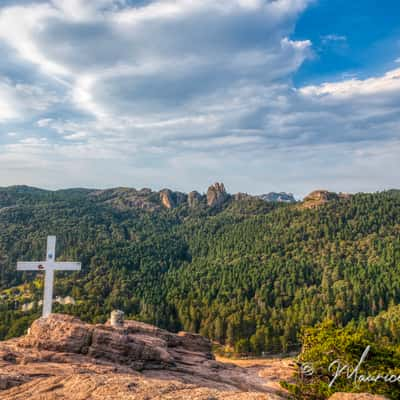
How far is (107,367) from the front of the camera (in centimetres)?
1298

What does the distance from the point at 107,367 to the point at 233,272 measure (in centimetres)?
8681

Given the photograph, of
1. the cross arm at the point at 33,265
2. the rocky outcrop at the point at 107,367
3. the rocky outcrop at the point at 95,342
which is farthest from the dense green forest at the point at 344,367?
the cross arm at the point at 33,265

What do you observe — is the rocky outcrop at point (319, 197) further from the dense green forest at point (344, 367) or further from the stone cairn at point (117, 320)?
the stone cairn at point (117, 320)

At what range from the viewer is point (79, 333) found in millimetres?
15711

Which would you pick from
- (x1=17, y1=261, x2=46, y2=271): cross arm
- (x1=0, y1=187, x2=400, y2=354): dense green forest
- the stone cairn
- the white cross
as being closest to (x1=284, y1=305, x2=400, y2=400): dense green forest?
the stone cairn

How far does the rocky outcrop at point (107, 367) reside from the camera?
8.69 m

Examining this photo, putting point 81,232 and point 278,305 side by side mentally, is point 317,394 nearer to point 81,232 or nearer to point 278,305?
point 278,305

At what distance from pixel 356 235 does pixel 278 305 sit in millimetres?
58735

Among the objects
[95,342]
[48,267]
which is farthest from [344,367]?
[48,267]

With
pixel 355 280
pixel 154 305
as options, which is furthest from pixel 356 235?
pixel 154 305
